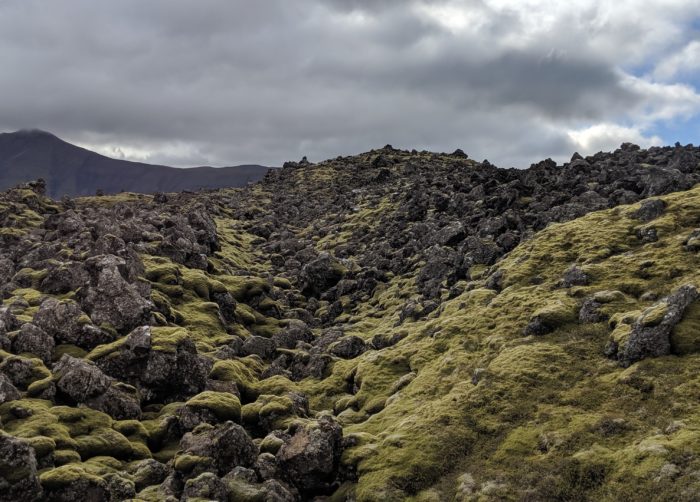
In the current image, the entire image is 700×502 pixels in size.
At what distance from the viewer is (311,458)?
31.5m

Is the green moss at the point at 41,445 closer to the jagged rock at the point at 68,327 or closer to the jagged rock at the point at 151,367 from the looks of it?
the jagged rock at the point at 151,367

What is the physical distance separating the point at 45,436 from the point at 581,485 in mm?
29569

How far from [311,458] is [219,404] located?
946 centimetres

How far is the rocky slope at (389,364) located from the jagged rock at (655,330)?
0.13m

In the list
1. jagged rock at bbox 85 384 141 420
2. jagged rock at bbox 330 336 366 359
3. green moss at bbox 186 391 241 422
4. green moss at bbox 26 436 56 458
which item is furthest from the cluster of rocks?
green moss at bbox 26 436 56 458

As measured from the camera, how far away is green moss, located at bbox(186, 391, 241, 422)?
37.7m

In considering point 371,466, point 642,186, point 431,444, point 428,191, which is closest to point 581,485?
point 431,444

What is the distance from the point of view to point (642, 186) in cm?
6494

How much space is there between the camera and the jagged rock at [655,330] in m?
33.6

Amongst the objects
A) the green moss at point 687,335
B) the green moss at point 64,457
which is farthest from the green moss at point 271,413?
the green moss at point 687,335

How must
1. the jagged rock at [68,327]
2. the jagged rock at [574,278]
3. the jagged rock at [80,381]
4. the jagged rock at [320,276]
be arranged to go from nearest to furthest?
the jagged rock at [80,381]
the jagged rock at [68,327]
the jagged rock at [574,278]
the jagged rock at [320,276]

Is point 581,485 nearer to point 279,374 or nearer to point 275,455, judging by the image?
point 275,455

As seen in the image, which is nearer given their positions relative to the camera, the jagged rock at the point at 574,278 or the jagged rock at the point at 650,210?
the jagged rock at the point at 574,278

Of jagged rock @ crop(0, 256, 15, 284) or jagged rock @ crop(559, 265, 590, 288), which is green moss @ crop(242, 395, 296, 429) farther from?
jagged rock @ crop(0, 256, 15, 284)
